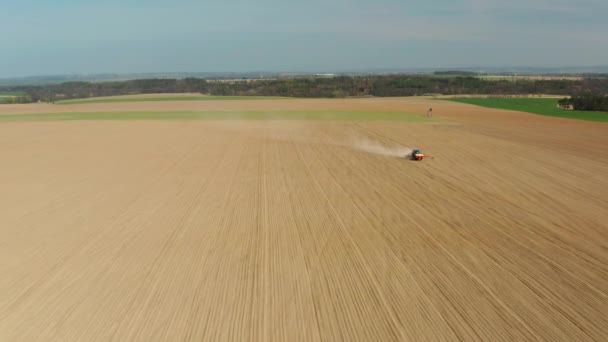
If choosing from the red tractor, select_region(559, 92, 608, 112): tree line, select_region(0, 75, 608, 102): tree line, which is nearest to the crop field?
the red tractor

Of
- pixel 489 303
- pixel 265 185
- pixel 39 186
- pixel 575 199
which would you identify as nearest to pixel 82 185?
pixel 39 186

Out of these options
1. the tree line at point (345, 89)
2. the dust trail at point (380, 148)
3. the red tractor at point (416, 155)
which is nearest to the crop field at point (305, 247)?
the red tractor at point (416, 155)

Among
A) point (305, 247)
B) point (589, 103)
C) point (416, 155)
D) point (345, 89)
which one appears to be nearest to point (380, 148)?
point (416, 155)

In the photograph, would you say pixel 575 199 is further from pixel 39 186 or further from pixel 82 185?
pixel 39 186

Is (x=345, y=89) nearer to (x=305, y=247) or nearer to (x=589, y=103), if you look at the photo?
(x=589, y=103)

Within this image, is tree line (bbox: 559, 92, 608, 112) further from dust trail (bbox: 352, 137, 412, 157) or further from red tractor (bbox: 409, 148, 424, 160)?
red tractor (bbox: 409, 148, 424, 160)

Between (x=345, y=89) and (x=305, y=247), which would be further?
(x=345, y=89)

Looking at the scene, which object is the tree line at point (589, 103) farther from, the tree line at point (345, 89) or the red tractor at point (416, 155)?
the red tractor at point (416, 155)
